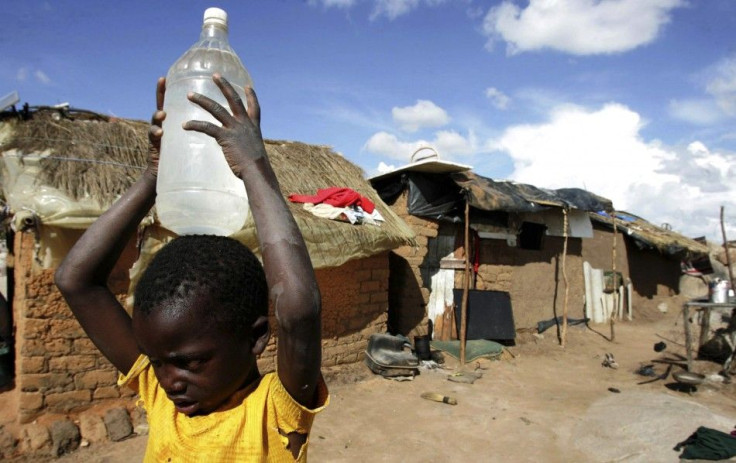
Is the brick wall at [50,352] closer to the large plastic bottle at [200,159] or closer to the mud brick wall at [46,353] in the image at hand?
the mud brick wall at [46,353]

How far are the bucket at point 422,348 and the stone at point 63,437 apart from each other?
5.01m

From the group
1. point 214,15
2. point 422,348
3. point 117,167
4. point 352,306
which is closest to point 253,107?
point 214,15

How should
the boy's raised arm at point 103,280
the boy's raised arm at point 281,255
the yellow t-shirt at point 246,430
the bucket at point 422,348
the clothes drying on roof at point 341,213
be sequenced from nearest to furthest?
the boy's raised arm at point 281,255 < the yellow t-shirt at point 246,430 < the boy's raised arm at point 103,280 < the clothes drying on roof at point 341,213 < the bucket at point 422,348

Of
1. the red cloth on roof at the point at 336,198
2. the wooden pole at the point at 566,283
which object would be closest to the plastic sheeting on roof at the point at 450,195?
the wooden pole at the point at 566,283

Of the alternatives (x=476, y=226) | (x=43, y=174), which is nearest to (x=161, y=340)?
(x=43, y=174)

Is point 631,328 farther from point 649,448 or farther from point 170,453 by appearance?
point 170,453

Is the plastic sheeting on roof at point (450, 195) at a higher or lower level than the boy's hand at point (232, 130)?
higher

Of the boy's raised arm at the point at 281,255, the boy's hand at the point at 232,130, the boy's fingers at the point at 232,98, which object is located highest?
the boy's fingers at the point at 232,98

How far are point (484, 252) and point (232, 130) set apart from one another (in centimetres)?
919

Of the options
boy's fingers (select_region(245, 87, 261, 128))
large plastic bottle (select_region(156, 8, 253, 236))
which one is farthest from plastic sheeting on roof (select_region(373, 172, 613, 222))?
boy's fingers (select_region(245, 87, 261, 128))

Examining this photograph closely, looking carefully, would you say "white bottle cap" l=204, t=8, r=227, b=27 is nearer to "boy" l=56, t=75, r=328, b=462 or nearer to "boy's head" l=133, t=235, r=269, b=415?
"boy" l=56, t=75, r=328, b=462

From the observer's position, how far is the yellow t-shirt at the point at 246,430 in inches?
47.3

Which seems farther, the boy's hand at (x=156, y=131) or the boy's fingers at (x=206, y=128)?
the boy's hand at (x=156, y=131)

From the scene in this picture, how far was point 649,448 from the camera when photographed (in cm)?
511
